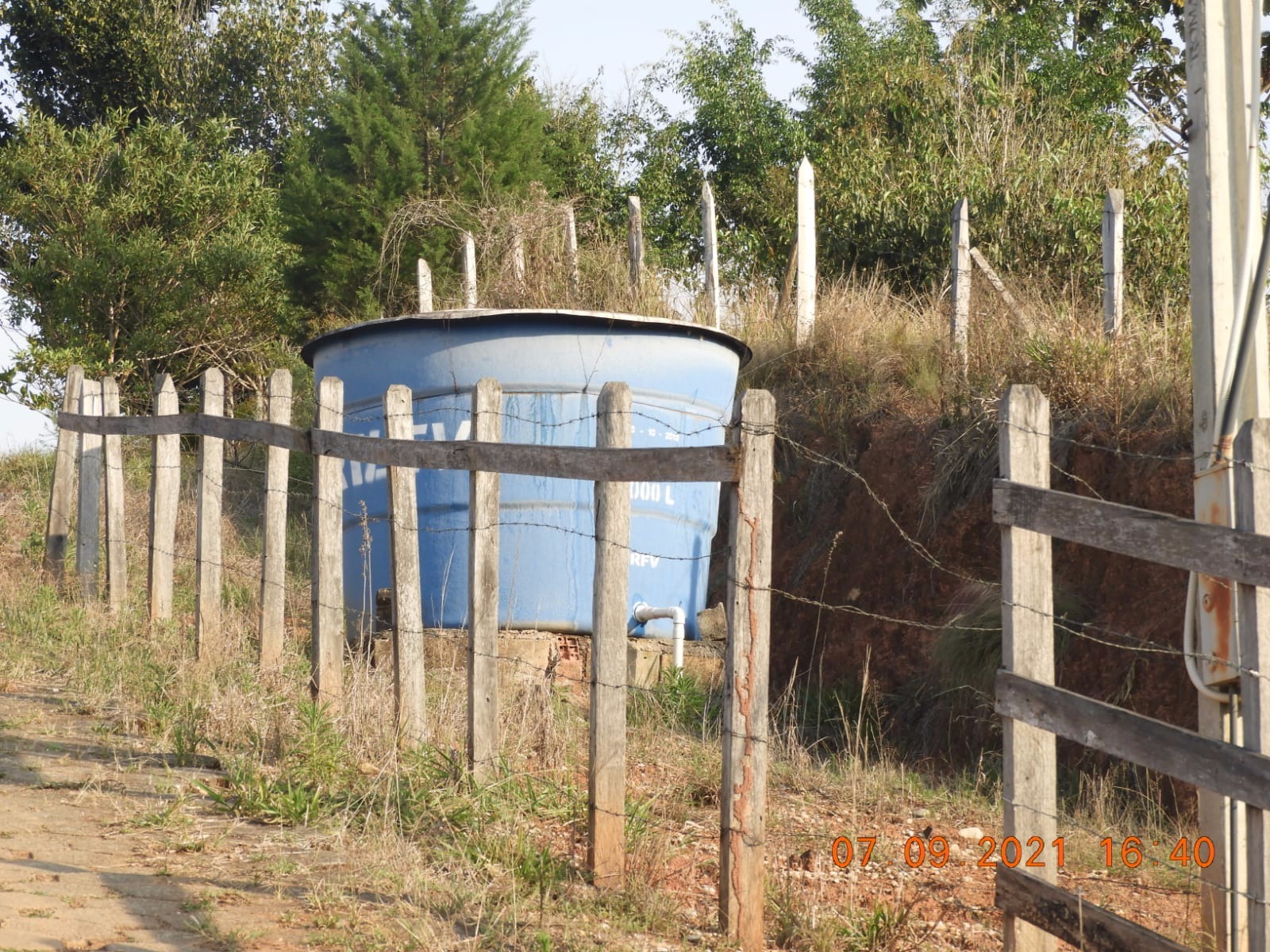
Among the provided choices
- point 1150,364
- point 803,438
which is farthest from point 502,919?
point 803,438

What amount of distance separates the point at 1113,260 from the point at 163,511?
670 centimetres

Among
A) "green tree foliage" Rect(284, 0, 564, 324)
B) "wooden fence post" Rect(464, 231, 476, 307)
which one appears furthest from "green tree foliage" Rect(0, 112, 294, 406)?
"wooden fence post" Rect(464, 231, 476, 307)

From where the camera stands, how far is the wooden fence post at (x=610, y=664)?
4.28m

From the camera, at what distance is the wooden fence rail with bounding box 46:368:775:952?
397 centimetres

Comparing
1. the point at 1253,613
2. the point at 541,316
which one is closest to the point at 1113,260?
the point at 541,316

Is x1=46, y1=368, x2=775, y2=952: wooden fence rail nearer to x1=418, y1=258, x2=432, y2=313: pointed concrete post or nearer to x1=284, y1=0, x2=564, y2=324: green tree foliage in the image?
x1=418, y1=258, x2=432, y2=313: pointed concrete post

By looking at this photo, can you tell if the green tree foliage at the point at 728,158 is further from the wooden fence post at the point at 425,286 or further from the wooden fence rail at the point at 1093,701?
the wooden fence rail at the point at 1093,701

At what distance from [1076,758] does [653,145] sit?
53.8 feet

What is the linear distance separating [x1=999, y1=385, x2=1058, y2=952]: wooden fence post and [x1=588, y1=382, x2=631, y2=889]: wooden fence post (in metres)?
1.22

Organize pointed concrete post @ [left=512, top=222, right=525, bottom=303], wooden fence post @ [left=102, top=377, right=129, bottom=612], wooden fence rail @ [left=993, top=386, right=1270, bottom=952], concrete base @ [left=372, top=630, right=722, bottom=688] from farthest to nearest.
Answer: pointed concrete post @ [left=512, top=222, right=525, bottom=303] < wooden fence post @ [left=102, top=377, right=129, bottom=612] < concrete base @ [left=372, top=630, right=722, bottom=688] < wooden fence rail @ [left=993, top=386, right=1270, bottom=952]

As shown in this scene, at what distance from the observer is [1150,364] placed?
7.90 meters

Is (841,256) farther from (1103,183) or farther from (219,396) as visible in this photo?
(219,396)
